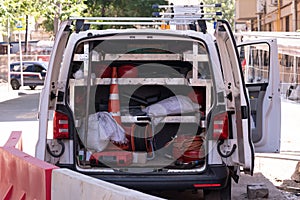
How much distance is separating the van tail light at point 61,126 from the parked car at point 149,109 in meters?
0.01

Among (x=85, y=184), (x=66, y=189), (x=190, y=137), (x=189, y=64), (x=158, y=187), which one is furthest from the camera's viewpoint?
(x=189, y=64)

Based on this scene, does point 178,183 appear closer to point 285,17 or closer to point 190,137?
point 190,137

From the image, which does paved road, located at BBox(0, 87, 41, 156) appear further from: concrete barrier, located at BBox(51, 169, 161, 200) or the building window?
the building window

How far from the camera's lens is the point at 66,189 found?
5.93m

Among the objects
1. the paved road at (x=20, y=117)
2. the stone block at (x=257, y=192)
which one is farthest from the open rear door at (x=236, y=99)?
the paved road at (x=20, y=117)

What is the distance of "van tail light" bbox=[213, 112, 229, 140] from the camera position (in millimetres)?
7438

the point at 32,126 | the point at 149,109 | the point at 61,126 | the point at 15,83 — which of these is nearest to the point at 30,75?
the point at 15,83

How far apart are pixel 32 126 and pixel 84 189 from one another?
1411 centimetres

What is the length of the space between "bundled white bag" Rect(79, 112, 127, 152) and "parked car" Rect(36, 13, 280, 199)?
10mm

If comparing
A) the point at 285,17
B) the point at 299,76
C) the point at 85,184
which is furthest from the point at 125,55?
the point at 285,17

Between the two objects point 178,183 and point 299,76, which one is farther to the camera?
point 299,76

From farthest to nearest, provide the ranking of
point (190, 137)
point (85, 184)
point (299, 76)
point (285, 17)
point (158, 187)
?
point (285, 17) → point (299, 76) → point (190, 137) → point (158, 187) → point (85, 184)

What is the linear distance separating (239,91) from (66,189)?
7.66 feet

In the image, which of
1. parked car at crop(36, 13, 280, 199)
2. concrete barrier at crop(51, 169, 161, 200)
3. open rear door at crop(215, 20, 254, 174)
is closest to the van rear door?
parked car at crop(36, 13, 280, 199)
